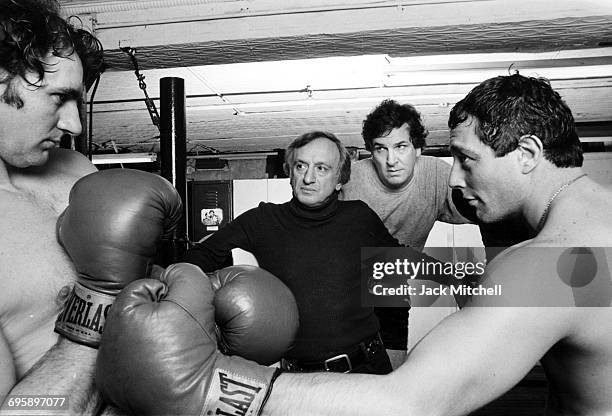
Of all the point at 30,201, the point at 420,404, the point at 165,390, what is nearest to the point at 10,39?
the point at 30,201

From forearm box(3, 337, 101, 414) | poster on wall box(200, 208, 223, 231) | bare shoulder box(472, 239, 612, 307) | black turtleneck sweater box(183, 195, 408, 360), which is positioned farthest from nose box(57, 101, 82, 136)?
poster on wall box(200, 208, 223, 231)

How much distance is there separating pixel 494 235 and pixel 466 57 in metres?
1.68

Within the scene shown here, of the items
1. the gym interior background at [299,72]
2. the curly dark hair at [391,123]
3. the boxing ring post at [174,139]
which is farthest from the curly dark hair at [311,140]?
the boxing ring post at [174,139]

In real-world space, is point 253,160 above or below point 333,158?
above

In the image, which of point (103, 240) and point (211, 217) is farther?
point (211, 217)

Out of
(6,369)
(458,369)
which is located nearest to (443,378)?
(458,369)

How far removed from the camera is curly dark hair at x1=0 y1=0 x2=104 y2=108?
1.17m

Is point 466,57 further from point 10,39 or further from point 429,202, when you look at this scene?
point 10,39

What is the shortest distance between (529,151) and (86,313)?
114 cm

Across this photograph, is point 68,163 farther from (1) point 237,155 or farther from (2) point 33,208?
(1) point 237,155

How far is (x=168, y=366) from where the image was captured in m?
0.91

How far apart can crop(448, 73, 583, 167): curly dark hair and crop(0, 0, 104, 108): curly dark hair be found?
1.07 meters

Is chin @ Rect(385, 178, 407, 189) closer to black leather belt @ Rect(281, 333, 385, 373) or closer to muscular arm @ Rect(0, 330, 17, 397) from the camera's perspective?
black leather belt @ Rect(281, 333, 385, 373)

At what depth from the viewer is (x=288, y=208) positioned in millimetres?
2129
